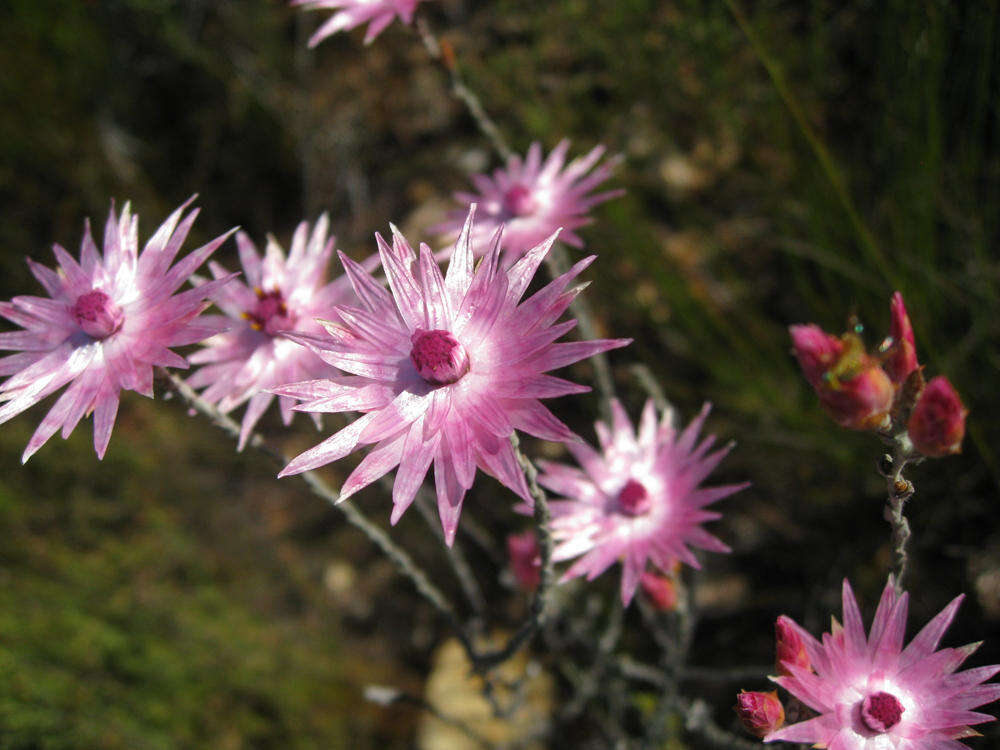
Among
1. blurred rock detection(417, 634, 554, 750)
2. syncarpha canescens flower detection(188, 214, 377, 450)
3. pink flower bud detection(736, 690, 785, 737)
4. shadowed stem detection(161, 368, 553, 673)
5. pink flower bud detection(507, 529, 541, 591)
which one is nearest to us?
pink flower bud detection(736, 690, 785, 737)

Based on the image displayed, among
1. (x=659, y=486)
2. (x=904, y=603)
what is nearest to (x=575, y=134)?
(x=659, y=486)

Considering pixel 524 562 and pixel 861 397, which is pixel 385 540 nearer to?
pixel 524 562

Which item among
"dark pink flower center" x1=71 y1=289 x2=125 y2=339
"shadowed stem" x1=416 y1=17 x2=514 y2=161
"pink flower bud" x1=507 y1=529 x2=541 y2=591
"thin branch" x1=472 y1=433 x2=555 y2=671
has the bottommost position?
"thin branch" x1=472 y1=433 x2=555 y2=671

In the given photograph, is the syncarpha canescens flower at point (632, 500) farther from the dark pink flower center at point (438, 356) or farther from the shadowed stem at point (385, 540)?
the dark pink flower center at point (438, 356)

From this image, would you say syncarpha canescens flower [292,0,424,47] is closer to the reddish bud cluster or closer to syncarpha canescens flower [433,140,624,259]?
syncarpha canescens flower [433,140,624,259]

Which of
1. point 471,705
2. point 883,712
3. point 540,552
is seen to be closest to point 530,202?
point 540,552

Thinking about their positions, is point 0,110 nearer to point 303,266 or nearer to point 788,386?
point 303,266

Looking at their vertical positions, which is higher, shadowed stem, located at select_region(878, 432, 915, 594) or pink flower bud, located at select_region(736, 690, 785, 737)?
shadowed stem, located at select_region(878, 432, 915, 594)

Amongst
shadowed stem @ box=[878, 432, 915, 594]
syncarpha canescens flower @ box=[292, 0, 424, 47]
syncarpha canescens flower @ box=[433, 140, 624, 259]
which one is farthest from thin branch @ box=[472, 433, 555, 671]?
syncarpha canescens flower @ box=[292, 0, 424, 47]
